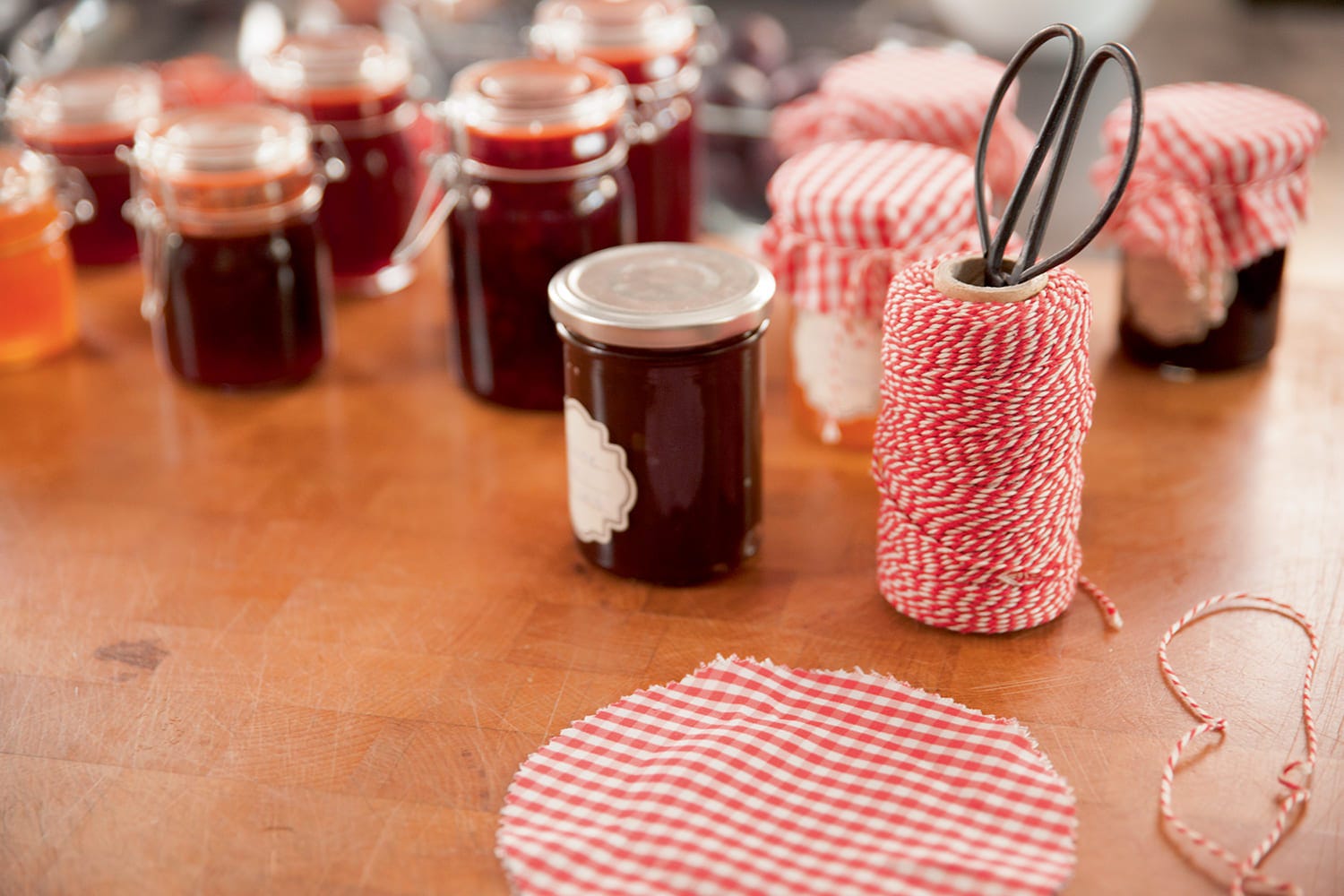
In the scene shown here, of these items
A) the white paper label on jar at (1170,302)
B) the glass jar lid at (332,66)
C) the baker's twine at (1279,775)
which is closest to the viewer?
the baker's twine at (1279,775)

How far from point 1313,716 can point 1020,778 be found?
0.51 feet

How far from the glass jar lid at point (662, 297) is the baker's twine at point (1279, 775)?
0.28 meters

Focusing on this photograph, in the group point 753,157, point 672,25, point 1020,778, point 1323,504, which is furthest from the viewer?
point 753,157

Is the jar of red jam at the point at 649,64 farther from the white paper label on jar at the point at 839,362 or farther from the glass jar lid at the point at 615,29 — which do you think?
the white paper label on jar at the point at 839,362

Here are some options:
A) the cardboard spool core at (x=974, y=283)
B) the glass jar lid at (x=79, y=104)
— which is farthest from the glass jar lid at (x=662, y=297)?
the glass jar lid at (x=79, y=104)

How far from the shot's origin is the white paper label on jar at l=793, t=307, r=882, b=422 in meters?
0.90

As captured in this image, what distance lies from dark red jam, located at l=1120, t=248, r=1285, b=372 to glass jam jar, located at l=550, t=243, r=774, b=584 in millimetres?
361

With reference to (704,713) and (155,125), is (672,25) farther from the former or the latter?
(704,713)

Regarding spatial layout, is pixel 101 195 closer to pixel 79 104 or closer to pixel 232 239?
pixel 79 104

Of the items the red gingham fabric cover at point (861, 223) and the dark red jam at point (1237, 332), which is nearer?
the red gingham fabric cover at point (861, 223)

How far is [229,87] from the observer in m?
1.23

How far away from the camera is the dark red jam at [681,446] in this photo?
76 centimetres

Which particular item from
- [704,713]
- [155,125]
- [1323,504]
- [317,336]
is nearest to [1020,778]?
[704,713]

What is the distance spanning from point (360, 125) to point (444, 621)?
19.3 inches
